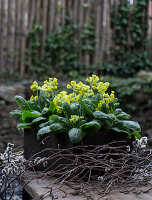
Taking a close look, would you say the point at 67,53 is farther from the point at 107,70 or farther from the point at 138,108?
the point at 138,108

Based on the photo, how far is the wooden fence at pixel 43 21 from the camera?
5.63m

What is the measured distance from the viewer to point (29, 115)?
1581 mm

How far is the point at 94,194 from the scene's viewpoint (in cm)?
117

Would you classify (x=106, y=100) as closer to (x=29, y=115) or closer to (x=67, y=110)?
(x=67, y=110)

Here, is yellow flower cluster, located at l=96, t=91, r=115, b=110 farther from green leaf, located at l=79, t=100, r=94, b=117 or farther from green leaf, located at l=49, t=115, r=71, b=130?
green leaf, located at l=49, t=115, r=71, b=130

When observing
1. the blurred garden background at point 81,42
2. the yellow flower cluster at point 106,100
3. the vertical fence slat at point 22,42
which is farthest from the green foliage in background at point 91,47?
the yellow flower cluster at point 106,100

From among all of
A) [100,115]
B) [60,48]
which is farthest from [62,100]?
[60,48]

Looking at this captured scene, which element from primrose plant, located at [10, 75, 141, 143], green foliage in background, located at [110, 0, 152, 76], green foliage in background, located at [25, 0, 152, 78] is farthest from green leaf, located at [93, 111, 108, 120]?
green foliage in background, located at [110, 0, 152, 76]

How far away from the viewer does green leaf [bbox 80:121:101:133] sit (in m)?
1.35

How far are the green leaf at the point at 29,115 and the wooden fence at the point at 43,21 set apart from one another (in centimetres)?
419

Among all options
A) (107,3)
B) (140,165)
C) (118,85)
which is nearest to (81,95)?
(140,165)

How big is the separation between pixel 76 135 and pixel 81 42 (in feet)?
16.6

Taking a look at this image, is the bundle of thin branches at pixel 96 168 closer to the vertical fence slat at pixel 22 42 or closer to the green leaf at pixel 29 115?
the green leaf at pixel 29 115

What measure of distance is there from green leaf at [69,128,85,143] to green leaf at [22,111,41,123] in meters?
0.31
